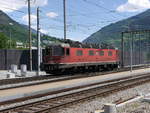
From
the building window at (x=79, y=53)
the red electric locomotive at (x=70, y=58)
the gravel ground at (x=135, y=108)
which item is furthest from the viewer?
the building window at (x=79, y=53)

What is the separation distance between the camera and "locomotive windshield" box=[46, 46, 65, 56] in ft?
95.3

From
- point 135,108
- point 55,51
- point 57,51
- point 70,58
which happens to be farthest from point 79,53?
point 135,108

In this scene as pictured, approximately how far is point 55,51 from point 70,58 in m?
1.70

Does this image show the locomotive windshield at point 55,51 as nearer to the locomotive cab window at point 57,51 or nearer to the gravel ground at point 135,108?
the locomotive cab window at point 57,51

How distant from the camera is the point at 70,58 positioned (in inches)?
1160

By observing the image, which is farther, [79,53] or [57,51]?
[79,53]

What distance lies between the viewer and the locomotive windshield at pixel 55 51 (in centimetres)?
2903

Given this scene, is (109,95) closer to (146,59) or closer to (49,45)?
(49,45)

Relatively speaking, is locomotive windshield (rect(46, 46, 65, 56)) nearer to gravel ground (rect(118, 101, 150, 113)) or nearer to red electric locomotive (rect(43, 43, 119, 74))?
red electric locomotive (rect(43, 43, 119, 74))

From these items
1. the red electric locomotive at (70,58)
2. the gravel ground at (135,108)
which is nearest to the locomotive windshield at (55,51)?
the red electric locomotive at (70,58)

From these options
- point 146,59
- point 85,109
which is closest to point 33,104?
point 85,109

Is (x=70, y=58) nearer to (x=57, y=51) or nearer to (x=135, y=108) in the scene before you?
(x=57, y=51)

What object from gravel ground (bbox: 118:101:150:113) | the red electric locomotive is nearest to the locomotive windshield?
the red electric locomotive

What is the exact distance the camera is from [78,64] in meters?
30.9
